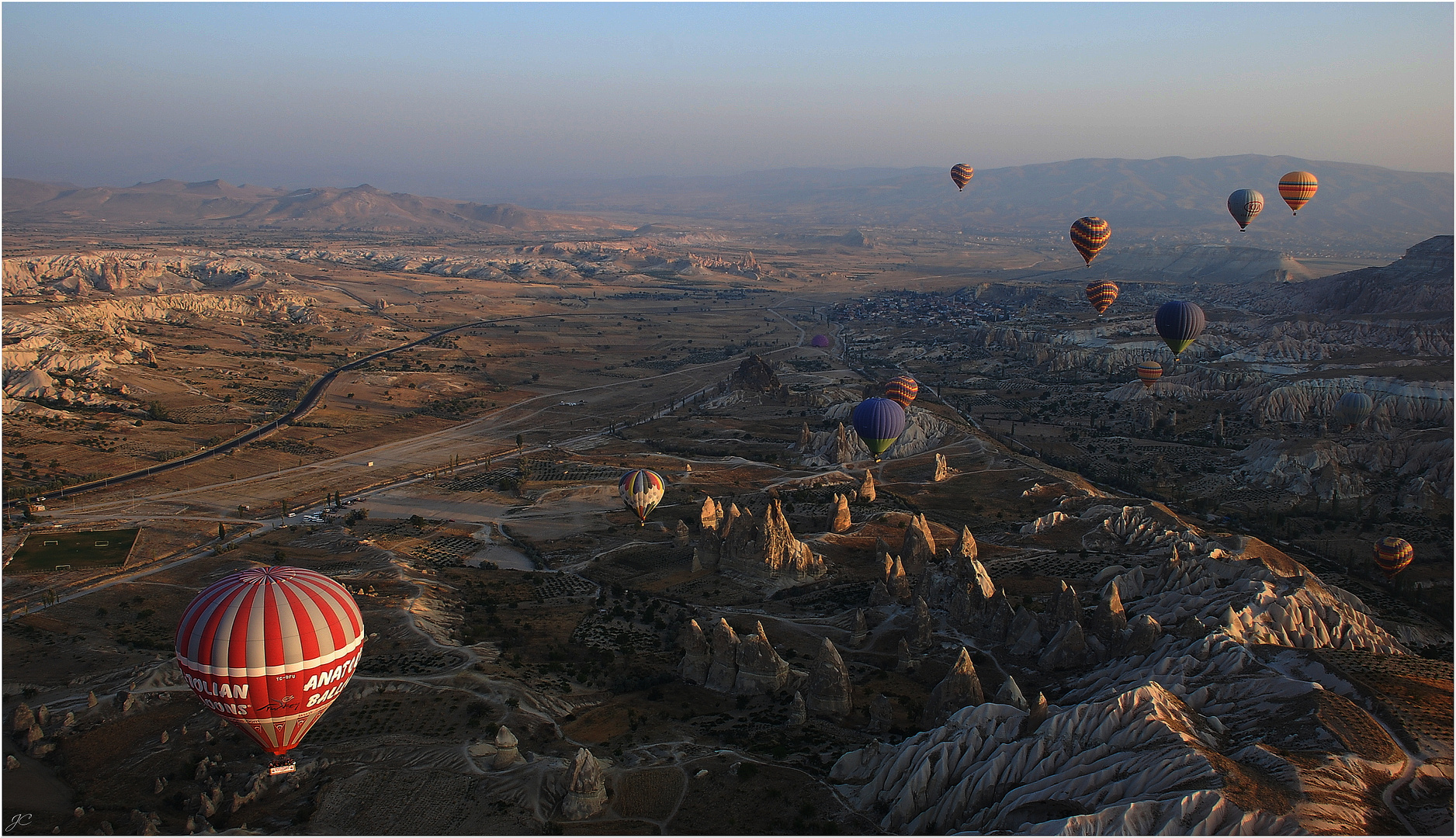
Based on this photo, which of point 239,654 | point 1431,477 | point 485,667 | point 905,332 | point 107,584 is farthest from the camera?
point 905,332

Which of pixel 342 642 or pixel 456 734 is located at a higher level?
pixel 342 642

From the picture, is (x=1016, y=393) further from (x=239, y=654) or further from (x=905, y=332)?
(x=239, y=654)

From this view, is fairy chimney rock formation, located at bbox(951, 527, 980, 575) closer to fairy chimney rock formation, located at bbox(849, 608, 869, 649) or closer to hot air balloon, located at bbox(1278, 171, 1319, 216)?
fairy chimney rock formation, located at bbox(849, 608, 869, 649)

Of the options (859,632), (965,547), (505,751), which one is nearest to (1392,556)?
(965,547)

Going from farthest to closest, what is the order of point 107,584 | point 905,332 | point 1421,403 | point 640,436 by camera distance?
point 905,332 < point 640,436 < point 1421,403 < point 107,584

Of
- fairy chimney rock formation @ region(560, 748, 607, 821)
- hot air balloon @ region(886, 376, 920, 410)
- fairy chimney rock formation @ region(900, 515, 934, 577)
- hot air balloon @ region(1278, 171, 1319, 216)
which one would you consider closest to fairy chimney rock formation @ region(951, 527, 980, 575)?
fairy chimney rock formation @ region(900, 515, 934, 577)

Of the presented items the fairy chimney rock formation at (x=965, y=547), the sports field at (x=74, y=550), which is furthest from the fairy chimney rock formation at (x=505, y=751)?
the sports field at (x=74, y=550)

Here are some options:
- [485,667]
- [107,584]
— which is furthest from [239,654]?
[107,584]

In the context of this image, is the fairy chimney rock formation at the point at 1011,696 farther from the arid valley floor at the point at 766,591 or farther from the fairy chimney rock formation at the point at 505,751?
the fairy chimney rock formation at the point at 505,751
